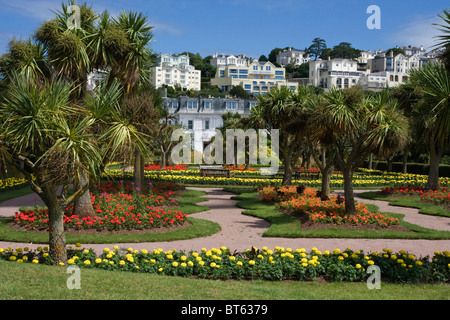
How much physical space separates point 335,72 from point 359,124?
122 metres

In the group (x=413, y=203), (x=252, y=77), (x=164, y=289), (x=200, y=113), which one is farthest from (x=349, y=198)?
(x=252, y=77)

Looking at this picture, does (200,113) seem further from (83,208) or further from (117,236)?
(117,236)

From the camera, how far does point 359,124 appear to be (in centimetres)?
1461

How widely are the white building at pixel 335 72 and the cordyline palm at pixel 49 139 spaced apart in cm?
12580

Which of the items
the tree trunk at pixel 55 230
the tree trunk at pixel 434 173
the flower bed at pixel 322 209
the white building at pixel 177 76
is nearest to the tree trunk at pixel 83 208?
the tree trunk at pixel 55 230

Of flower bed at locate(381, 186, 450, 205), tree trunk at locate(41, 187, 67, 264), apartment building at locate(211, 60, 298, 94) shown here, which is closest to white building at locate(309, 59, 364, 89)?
apartment building at locate(211, 60, 298, 94)

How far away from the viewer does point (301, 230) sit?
1322cm

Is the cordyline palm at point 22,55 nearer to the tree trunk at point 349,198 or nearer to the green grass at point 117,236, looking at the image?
the green grass at point 117,236

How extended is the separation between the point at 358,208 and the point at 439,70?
7081 millimetres

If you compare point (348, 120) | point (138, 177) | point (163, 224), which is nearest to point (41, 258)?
point (163, 224)

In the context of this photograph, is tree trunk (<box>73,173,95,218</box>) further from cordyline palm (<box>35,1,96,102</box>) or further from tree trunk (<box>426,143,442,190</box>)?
tree trunk (<box>426,143,442,190</box>)

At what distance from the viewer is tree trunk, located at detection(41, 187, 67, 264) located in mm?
8336

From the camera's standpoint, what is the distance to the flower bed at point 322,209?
1386 centimetres
